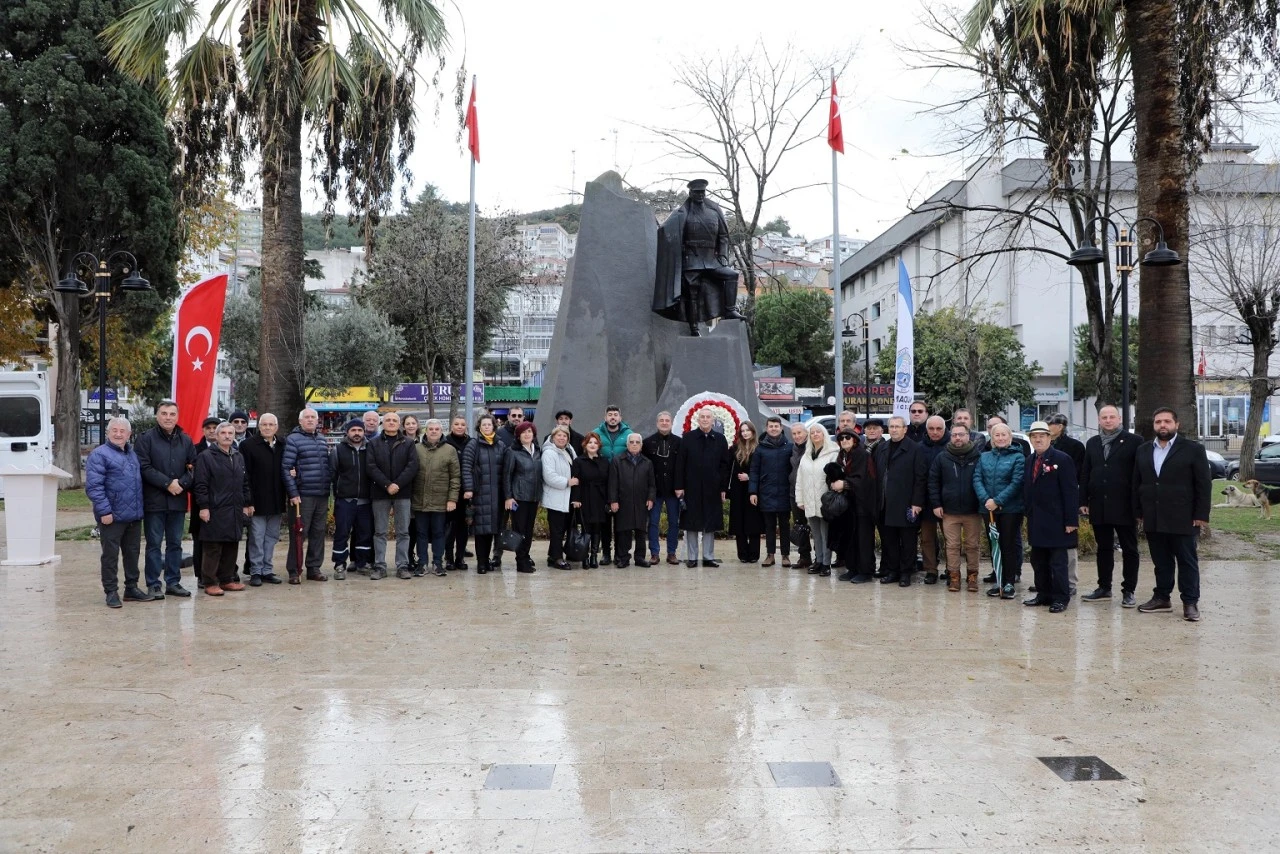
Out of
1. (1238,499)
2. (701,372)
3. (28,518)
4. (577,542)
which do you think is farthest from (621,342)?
(1238,499)

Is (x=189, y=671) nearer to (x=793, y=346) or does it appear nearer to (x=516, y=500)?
(x=516, y=500)

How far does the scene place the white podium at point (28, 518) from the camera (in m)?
11.2

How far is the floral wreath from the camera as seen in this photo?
1423 centimetres

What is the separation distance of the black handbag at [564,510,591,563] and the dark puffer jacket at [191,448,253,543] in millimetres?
3482

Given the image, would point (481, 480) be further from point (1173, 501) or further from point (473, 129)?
point (473, 129)

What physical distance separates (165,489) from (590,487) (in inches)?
166

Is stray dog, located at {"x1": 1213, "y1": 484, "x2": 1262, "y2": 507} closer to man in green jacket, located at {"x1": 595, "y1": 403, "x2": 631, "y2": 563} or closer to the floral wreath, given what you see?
the floral wreath

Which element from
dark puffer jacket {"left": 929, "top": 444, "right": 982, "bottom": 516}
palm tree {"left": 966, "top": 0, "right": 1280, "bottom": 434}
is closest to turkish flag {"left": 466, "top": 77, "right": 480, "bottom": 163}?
palm tree {"left": 966, "top": 0, "right": 1280, "bottom": 434}

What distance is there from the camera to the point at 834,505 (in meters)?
10.3

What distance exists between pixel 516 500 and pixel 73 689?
5253 millimetres

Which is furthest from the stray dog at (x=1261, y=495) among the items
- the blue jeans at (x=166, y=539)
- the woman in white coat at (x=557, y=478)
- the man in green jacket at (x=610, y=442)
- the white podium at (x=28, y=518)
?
the white podium at (x=28, y=518)

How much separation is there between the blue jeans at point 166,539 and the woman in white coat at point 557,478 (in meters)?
3.59

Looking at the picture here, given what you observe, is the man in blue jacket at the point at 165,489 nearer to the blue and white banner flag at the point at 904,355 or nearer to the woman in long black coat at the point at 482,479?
the woman in long black coat at the point at 482,479

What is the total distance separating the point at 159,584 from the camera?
9.24 metres
